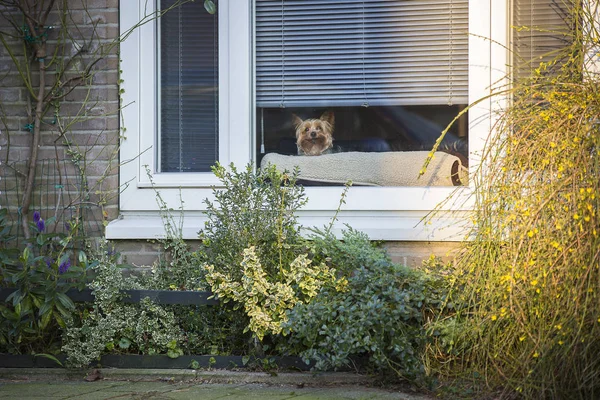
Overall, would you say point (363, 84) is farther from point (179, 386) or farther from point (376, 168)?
point (179, 386)

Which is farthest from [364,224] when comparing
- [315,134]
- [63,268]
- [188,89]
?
[63,268]

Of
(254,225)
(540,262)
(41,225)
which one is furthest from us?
(41,225)

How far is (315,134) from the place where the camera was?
425 cm

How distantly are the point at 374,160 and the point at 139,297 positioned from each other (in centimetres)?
158

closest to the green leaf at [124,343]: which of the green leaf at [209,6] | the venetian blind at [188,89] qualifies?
the venetian blind at [188,89]

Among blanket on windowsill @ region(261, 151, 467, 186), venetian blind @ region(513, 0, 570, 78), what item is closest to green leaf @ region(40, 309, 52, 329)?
blanket on windowsill @ region(261, 151, 467, 186)

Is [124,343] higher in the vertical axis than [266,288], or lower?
lower

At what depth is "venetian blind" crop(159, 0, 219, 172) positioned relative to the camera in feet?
14.0

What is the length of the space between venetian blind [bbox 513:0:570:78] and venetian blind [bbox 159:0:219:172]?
1779 mm

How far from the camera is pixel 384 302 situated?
3.27 meters

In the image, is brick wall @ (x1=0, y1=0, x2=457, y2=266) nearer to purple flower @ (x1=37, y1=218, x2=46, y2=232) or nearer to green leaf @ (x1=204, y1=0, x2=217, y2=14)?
purple flower @ (x1=37, y1=218, x2=46, y2=232)

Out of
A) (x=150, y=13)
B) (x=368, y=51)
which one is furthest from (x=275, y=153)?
(x=150, y=13)

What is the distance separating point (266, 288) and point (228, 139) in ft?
3.69

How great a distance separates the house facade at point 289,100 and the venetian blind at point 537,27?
Answer: 0.06 ft
